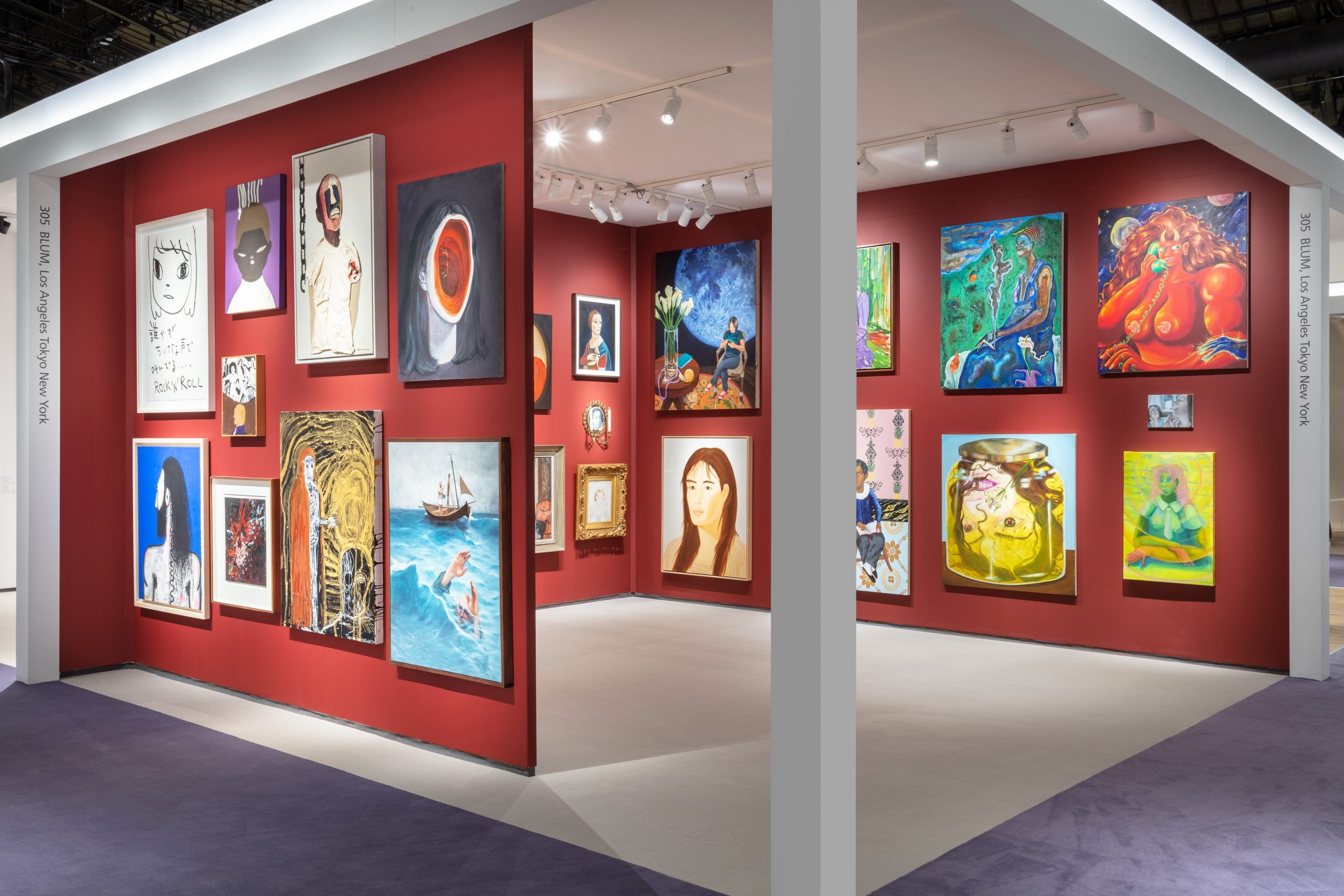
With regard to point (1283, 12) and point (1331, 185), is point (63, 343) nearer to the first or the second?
point (1331, 185)

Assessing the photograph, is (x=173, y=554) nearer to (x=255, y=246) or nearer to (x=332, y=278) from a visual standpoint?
(x=255, y=246)

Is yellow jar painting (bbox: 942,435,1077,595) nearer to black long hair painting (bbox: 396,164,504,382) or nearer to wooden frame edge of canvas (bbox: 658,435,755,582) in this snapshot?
wooden frame edge of canvas (bbox: 658,435,755,582)

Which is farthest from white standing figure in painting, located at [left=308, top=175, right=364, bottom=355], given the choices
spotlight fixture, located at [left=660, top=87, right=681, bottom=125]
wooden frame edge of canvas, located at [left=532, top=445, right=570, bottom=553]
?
wooden frame edge of canvas, located at [left=532, top=445, right=570, bottom=553]

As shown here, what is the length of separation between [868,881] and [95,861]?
310 centimetres

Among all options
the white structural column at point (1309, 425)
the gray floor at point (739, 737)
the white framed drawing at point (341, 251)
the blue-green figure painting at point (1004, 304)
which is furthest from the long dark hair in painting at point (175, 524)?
the white structural column at point (1309, 425)

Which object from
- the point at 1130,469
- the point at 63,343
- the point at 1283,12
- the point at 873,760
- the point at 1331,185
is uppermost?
the point at 1283,12

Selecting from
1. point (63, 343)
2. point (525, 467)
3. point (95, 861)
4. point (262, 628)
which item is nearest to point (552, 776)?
point (525, 467)

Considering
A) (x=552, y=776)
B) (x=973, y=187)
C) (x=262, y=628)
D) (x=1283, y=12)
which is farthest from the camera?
(x=1283, y=12)

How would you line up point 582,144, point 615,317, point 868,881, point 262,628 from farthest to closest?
point 615,317 < point 582,144 < point 262,628 < point 868,881

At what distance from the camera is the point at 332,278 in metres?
6.52

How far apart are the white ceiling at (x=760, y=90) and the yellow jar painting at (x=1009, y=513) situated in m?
2.45

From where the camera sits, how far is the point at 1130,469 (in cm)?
888

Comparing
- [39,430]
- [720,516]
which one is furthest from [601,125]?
[720,516]

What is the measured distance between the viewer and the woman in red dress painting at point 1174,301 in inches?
332
